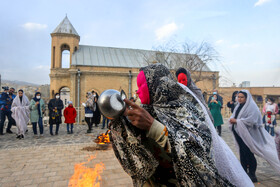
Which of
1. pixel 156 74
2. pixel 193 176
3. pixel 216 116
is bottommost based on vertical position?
pixel 216 116

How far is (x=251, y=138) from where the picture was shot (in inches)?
156

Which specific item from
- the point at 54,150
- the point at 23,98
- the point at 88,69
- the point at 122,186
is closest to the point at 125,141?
→ the point at 122,186

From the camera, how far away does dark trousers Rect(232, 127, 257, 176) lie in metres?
3.94

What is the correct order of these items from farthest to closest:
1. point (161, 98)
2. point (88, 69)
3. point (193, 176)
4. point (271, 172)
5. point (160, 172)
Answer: point (88, 69), point (271, 172), point (160, 172), point (161, 98), point (193, 176)

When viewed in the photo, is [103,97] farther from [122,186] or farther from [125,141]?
[122,186]

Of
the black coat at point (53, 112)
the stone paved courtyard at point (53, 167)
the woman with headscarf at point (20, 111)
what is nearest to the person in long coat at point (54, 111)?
the black coat at point (53, 112)

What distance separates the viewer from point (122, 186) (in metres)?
3.59

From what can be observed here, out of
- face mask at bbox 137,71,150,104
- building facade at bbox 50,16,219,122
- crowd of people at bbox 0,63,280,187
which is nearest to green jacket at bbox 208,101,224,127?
crowd of people at bbox 0,63,280,187

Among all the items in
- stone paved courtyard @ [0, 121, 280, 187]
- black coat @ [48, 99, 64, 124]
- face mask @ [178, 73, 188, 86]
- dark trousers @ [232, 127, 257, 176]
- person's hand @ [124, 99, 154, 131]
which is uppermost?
face mask @ [178, 73, 188, 86]

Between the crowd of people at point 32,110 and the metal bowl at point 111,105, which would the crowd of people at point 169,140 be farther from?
the crowd of people at point 32,110

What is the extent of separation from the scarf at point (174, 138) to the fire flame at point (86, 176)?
2.55m

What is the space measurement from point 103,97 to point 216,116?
26.0 ft

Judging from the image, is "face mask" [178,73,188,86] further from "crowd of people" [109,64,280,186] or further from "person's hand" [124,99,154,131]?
"person's hand" [124,99,154,131]

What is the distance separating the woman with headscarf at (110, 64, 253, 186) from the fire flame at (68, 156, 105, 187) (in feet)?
8.21
